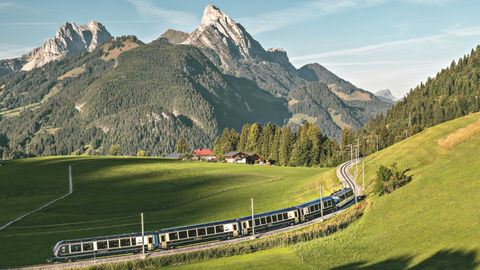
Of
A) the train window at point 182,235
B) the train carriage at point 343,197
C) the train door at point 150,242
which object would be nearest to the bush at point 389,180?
the train carriage at point 343,197

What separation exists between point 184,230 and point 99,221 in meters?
29.5

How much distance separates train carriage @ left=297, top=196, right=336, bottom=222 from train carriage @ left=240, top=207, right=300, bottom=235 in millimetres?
1476

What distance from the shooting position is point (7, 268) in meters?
50.7

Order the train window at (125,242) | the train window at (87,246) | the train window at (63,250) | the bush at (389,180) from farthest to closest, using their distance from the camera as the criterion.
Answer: the bush at (389,180) → the train window at (125,242) → the train window at (87,246) → the train window at (63,250)

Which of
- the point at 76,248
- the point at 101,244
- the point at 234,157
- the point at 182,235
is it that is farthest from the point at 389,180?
the point at 234,157

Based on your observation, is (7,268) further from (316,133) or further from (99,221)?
(316,133)

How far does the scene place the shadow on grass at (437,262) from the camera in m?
39.2

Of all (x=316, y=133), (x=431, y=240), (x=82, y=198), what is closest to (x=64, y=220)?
(x=82, y=198)

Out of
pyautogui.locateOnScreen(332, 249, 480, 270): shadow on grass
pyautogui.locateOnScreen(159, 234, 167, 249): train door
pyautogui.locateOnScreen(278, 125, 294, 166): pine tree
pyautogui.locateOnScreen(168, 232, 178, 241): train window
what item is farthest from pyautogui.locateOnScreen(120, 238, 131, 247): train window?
pyautogui.locateOnScreen(278, 125, 294, 166): pine tree

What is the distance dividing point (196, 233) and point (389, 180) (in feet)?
131

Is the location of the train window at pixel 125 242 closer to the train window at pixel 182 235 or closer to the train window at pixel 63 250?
the train window at pixel 63 250

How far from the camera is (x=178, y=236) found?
60.7 metres

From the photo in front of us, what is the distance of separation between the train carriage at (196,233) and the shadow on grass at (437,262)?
70.2 feet

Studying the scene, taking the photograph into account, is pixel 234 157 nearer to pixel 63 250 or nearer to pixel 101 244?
Result: pixel 101 244
